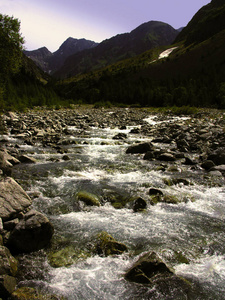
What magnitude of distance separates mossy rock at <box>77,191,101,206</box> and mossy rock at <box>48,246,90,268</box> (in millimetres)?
2303

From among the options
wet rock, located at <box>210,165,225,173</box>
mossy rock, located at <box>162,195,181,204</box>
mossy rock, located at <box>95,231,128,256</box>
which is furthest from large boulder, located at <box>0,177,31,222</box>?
wet rock, located at <box>210,165,225,173</box>

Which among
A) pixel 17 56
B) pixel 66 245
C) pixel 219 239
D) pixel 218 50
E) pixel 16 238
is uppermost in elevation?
pixel 218 50

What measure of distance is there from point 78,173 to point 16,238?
5687mm

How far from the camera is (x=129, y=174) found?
10258 millimetres

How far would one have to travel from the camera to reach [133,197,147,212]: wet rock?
22.2ft

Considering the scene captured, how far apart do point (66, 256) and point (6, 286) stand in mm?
1397

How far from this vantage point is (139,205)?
689 cm

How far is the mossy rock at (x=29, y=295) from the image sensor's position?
11.2ft

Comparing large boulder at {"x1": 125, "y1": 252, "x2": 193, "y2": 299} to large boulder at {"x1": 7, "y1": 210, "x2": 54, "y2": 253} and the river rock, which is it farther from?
the river rock

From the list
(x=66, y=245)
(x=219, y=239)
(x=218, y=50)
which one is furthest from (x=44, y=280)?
(x=218, y=50)

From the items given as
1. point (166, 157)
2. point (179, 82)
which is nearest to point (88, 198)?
point (166, 157)

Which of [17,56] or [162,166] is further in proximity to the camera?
[17,56]

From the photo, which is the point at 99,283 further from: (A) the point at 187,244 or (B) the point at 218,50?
(B) the point at 218,50

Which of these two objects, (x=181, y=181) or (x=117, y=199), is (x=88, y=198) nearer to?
(x=117, y=199)
